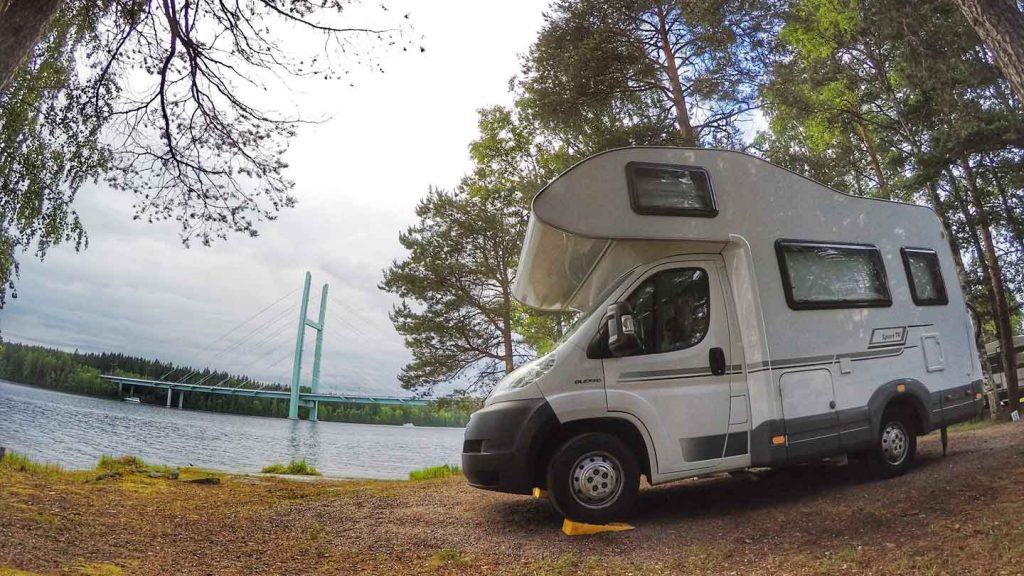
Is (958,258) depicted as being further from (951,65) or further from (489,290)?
(489,290)

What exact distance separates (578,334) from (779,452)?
2018 mm

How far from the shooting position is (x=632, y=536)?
436 centimetres

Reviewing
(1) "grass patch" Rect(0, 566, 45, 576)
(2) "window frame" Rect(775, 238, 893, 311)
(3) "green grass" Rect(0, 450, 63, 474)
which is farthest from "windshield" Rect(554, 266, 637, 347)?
(3) "green grass" Rect(0, 450, 63, 474)

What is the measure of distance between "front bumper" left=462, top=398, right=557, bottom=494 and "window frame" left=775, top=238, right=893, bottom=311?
2.61 m

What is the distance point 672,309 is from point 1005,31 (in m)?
3.28

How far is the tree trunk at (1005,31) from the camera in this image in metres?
4.38

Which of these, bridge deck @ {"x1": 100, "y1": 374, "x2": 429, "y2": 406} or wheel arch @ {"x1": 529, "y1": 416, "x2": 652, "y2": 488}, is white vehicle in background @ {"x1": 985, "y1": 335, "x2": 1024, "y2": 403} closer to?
wheel arch @ {"x1": 529, "y1": 416, "x2": 652, "y2": 488}

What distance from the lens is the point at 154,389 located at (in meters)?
44.8

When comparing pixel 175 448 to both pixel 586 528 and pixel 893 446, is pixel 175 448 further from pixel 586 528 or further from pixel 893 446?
pixel 893 446

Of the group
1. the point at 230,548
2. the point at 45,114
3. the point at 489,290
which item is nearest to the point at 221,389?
the point at 489,290

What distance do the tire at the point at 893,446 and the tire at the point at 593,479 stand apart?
106 inches

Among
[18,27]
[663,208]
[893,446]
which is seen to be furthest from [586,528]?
[18,27]

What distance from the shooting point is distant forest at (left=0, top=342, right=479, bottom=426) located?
37969mm

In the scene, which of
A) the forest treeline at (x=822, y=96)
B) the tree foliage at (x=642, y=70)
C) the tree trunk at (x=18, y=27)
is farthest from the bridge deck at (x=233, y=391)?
the tree trunk at (x=18, y=27)
